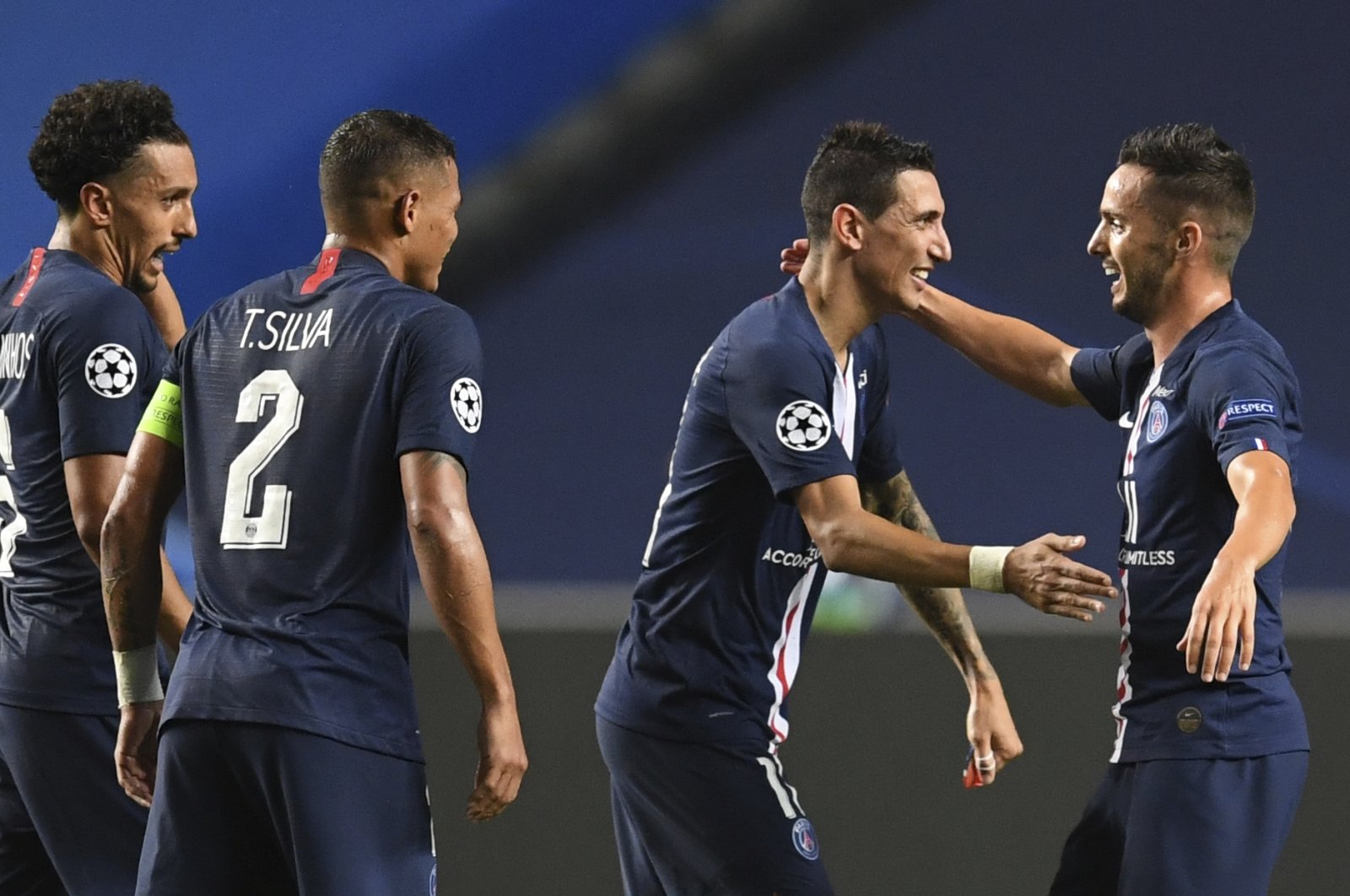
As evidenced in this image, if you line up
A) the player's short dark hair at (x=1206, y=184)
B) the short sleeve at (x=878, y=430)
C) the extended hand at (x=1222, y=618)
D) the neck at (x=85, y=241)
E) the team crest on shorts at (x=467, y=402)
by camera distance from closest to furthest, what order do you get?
the extended hand at (x=1222, y=618)
the team crest on shorts at (x=467, y=402)
the player's short dark hair at (x=1206, y=184)
the short sleeve at (x=878, y=430)
the neck at (x=85, y=241)

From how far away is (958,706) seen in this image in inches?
190

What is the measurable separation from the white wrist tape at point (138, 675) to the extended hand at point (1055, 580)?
1646 millimetres

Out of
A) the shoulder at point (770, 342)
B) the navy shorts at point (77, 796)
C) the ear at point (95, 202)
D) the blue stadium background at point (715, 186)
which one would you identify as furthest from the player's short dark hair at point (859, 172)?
the blue stadium background at point (715, 186)

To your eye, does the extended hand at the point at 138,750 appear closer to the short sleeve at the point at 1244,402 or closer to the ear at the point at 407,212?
the ear at the point at 407,212

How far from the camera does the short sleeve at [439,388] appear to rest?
295 cm

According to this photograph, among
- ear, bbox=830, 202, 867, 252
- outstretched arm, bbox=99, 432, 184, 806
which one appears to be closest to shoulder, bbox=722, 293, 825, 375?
ear, bbox=830, 202, 867, 252

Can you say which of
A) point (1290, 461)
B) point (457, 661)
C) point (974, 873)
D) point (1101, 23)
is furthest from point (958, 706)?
point (1101, 23)

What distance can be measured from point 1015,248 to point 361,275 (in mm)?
4816

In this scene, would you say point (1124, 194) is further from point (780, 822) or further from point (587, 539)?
point (587, 539)

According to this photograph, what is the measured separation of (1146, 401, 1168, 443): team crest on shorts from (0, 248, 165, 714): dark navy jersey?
2091 mm

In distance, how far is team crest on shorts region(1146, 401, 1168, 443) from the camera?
3400mm

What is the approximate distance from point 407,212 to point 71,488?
960 mm

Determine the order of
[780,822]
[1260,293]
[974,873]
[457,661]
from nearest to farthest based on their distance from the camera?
[780,822]
[974,873]
[457,661]
[1260,293]

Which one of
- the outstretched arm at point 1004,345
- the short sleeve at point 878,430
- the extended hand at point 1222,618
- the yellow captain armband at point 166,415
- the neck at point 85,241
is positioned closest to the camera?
the extended hand at point 1222,618
